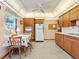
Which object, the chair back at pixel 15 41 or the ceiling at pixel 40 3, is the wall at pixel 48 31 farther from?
the chair back at pixel 15 41

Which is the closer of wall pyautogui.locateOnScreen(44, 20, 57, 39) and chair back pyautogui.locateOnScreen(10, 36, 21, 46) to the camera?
chair back pyautogui.locateOnScreen(10, 36, 21, 46)

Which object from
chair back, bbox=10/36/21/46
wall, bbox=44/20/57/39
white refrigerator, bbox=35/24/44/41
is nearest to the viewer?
chair back, bbox=10/36/21/46

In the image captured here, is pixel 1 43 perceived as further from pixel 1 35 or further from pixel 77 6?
pixel 77 6

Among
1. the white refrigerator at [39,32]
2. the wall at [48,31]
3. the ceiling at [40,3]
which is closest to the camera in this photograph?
the ceiling at [40,3]

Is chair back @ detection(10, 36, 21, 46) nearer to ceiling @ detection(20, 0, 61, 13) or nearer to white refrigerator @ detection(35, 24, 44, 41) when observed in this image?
ceiling @ detection(20, 0, 61, 13)

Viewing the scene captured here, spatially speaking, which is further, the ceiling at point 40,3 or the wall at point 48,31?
the wall at point 48,31

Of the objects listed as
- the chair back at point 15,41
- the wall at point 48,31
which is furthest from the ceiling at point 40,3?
the wall at point 48,31

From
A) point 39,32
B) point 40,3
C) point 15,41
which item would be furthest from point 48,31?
point 15,41

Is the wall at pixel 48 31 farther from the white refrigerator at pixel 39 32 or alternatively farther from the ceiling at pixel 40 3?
the ceiling at pixel 40 3

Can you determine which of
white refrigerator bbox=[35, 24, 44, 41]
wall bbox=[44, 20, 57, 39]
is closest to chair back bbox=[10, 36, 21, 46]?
white refrigerator bbox=[35, 24, 44, 41]

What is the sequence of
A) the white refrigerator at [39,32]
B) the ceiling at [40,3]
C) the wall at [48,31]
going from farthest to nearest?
the wall at [48,31] < the white refrigerator at [39,32] < the ceiling at [40,3]

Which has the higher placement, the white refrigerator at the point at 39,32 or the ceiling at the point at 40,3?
the ceiling at the point at 40,3

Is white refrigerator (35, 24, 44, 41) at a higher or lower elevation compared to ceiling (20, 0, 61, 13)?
lower

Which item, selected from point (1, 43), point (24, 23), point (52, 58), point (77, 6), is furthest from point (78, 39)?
point (24, 23)
